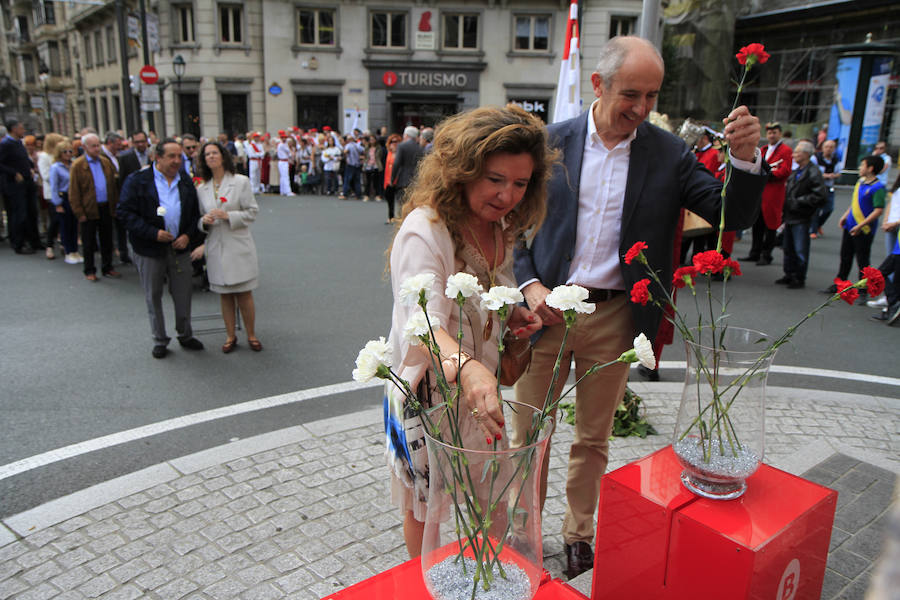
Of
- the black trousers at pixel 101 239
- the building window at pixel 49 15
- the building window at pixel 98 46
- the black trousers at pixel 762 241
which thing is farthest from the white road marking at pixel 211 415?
the building window at pixel 49 15

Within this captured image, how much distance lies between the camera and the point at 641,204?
2.65m

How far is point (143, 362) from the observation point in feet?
18.7

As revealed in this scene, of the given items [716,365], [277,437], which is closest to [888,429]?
[716,365]

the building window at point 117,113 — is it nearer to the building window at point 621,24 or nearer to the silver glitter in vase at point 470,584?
the building window at point 621,24

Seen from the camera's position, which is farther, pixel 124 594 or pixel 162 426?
pixel 162 426

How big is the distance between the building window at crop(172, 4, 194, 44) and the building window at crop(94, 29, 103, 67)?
440 inches

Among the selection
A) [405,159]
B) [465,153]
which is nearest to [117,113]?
[405,159]

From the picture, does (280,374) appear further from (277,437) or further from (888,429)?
(888,429)

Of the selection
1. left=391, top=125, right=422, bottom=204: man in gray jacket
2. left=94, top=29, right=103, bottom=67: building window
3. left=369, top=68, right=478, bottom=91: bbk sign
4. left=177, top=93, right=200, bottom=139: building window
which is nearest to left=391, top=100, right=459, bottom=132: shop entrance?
left=369, top=68, right=478, bottom=91: bbk sign

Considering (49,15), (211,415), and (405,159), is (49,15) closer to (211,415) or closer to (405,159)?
(405,159)

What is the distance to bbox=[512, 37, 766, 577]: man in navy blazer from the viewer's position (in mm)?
2639

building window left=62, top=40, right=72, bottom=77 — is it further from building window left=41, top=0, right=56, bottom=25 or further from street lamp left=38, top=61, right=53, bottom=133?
building window left=41, top=0, right=56, bottom=25

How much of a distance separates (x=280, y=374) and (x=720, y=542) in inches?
169

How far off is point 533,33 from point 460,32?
3.30 metres
